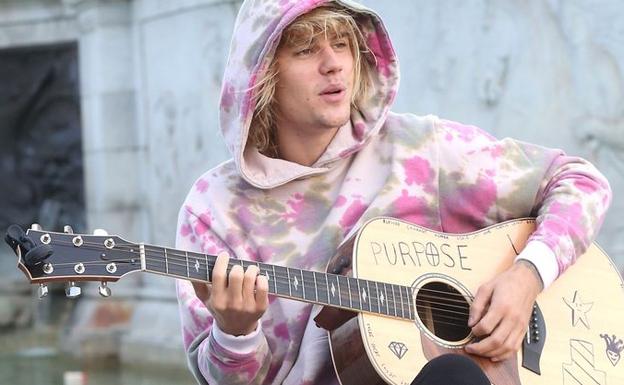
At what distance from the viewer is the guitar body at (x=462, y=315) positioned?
2.41 m

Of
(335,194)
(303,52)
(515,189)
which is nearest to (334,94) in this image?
(303,52)

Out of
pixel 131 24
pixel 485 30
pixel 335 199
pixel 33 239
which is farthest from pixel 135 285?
pixel 33 239

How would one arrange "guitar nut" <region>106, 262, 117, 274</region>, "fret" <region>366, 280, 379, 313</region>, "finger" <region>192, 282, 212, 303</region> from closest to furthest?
"guitar nut" <region>106, 262, 117, 274</region>, "finger" <region>192, 282, 212, 303</region>, "fret" <region>366, 280, 379, 313</region>

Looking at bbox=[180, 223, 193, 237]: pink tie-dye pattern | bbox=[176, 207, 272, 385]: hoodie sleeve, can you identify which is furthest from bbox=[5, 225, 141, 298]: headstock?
bbox=[180, 223, 193, 237]: pink tie-dye pattern

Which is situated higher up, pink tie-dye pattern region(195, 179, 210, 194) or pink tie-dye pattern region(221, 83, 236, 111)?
pink tie-dye pattern region(221, 83, 236, 111)

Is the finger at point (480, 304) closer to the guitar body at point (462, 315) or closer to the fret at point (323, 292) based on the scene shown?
the guitar body at point (462, 315)

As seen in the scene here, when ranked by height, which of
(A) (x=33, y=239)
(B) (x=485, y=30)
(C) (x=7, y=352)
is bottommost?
(C) (x=7, y=352)

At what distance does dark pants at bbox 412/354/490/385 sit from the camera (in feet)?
7.20

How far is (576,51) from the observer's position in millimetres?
5051

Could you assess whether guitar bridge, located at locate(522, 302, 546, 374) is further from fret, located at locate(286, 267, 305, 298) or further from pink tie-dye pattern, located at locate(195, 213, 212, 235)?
pink tie-dye pattern, located at locate(195, 213, 212, 235)

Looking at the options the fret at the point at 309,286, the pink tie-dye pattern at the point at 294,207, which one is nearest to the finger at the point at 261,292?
A: the fret at the point at 309,286

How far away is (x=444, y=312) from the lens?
255 cm

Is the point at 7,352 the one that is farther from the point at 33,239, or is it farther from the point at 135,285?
the point at 33,239

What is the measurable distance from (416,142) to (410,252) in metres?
0.28
